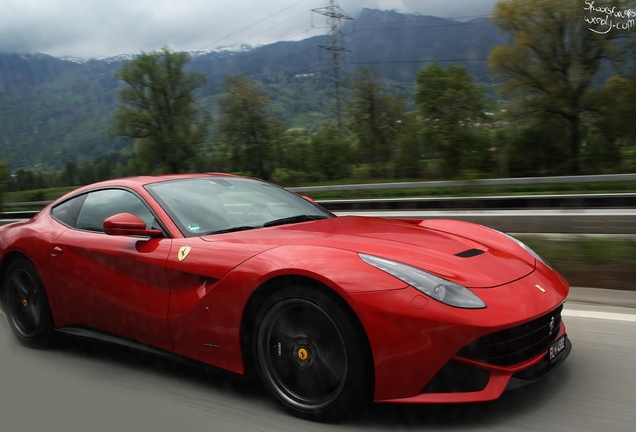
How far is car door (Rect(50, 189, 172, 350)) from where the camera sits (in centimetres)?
322

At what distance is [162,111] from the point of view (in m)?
59.5

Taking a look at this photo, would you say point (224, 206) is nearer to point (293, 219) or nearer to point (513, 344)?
point (293, 219)

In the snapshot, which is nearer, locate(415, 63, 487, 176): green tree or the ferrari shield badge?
the ferrari shield badge

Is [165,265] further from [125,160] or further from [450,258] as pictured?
[125,160]

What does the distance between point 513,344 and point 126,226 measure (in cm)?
206

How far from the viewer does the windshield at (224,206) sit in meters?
3.38

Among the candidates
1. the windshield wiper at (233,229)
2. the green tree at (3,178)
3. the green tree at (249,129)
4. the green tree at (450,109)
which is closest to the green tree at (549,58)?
the green tree at (450,109)

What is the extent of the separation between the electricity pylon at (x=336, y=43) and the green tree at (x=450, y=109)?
6.29 metres

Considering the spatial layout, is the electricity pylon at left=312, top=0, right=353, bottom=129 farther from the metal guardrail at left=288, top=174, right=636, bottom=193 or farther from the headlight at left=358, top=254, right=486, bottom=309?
the headlight at left=358, top=254, right=486, bottom=309

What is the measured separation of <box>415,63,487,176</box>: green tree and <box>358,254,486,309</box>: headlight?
1337 inches

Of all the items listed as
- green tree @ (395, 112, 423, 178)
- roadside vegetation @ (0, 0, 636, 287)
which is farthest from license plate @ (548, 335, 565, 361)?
green tree @ (395, 112, 423, 178)

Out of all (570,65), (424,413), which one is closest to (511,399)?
(424,413)

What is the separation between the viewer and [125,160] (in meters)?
53.3

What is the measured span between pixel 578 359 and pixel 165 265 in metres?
2.33
